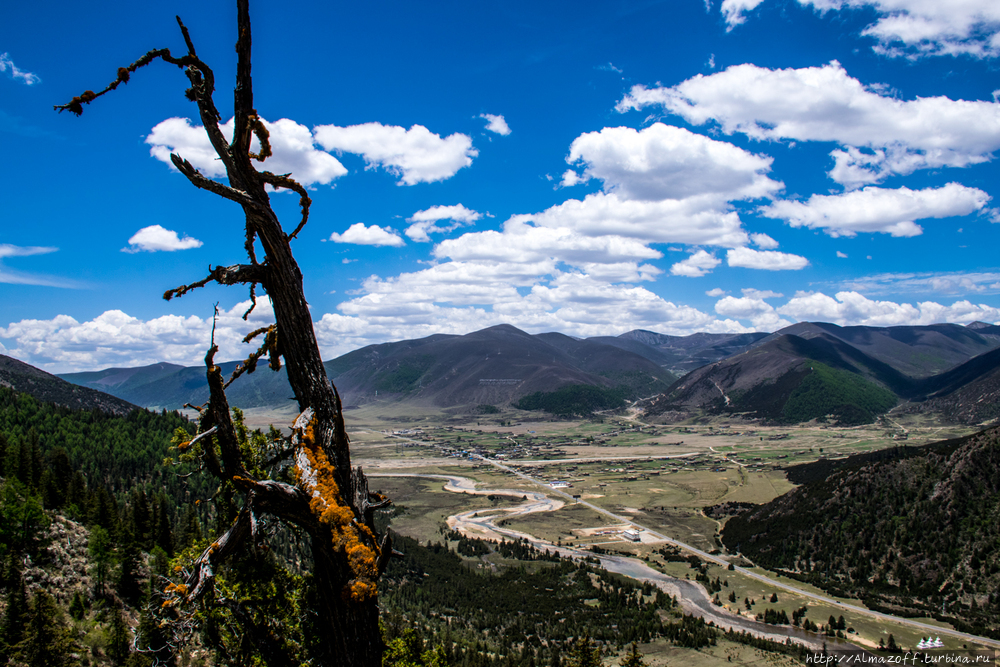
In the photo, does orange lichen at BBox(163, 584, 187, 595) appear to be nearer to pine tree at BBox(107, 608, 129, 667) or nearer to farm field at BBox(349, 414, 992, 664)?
pine tree at BBox(107, 608, 129, 667)

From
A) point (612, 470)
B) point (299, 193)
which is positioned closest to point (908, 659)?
point (299, 193)

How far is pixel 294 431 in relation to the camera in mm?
6055

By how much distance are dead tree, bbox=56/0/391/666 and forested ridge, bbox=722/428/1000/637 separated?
67038mm

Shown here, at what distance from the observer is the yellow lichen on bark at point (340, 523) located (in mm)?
5477

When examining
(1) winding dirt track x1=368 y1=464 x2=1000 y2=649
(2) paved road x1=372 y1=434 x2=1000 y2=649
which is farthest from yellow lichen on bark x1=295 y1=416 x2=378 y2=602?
(2) paved road x1=372 y1=434 x2=1000 y2=649

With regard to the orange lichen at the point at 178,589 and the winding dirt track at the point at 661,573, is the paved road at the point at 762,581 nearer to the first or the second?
the winding dirt track at the point at 661,573

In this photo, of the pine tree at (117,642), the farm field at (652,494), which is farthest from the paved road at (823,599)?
the pine tree at (117,642)

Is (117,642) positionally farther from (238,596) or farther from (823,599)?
(823,599)

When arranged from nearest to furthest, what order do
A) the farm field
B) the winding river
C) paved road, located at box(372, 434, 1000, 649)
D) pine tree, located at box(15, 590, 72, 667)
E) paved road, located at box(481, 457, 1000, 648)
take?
pine tree, located at box(15, 590, 72, 667), paved road, located at box(481, 457, 1000, 648), paved road, located at box(372, 434, 1000, 649), the winding river, the farm field

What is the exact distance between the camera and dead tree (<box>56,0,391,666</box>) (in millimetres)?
5414

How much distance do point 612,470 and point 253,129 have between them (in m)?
159

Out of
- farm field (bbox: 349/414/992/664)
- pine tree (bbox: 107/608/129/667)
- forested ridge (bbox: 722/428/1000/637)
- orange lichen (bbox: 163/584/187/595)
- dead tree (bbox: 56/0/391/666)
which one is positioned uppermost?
dead tree (bbox: 56/0/391/666)

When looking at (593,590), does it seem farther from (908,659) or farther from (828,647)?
(908,659)

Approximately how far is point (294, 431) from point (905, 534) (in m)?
82.8
